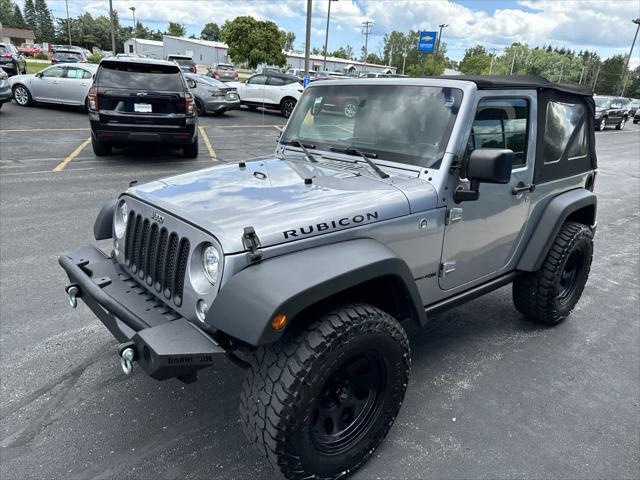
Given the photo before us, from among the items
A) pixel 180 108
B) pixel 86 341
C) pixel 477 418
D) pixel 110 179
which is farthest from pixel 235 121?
pixel 477 418

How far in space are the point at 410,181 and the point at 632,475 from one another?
76.4 inches

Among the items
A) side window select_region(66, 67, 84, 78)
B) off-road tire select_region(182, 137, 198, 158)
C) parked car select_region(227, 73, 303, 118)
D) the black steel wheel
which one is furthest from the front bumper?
the black steel wheel

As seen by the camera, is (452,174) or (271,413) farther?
(452,174)

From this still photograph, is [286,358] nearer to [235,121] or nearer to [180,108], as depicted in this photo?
[180,108]

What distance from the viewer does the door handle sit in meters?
3.33

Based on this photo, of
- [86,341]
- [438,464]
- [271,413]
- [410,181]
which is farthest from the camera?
[86,341]

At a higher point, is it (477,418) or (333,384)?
(333,384)

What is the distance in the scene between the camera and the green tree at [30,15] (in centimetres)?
11975

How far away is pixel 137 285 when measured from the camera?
267 cm

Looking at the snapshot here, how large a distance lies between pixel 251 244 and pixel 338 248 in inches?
17.1

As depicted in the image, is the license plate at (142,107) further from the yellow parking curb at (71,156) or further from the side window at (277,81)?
the side window at (277,81)

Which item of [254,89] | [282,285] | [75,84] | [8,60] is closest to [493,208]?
[282,285]

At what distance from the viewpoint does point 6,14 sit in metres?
112

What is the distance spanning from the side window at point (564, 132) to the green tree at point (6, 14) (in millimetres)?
137696
